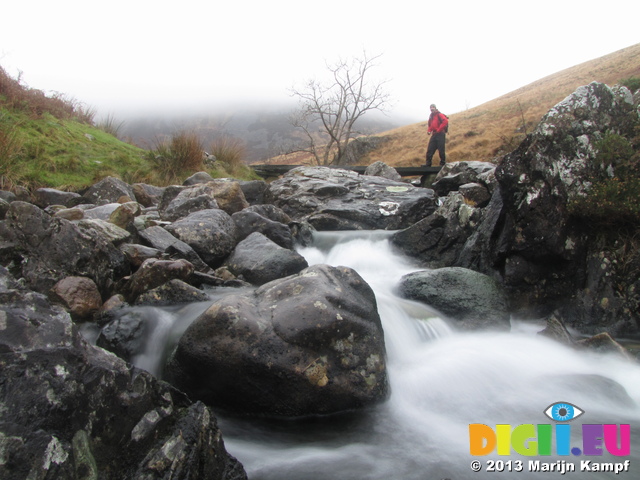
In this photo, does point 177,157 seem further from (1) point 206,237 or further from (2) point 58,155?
(1) point 206,237

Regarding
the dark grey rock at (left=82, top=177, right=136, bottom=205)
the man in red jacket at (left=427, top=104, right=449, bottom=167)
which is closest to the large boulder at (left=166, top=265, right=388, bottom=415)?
the dark grey rock at (left=82, top=177, right=136, bottom=205)

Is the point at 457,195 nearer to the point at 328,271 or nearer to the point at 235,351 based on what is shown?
the point at 328,271

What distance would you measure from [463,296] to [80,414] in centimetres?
489

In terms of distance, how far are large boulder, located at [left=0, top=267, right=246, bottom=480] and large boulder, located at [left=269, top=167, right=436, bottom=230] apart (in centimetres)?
806

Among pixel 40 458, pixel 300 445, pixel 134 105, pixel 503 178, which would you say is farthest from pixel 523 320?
pixel 134 105

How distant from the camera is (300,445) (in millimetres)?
3078

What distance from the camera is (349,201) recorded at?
1127 centimetres

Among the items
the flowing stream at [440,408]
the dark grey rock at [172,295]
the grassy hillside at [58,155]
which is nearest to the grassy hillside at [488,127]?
Result: the grassy hillside at [58,155]

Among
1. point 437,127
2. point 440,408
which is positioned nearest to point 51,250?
point 440,408

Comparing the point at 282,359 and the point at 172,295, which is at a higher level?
the point at 172,295

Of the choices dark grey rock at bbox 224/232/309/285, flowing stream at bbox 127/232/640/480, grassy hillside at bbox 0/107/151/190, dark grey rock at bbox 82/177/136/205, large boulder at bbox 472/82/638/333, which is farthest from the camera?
grassy hillside at bbox 0/107/151/190

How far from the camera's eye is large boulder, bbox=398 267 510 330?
5379mm

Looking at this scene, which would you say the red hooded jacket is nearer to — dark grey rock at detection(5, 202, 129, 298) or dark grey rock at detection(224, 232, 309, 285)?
dark grey rock at detection(224, 232, 309, 285)

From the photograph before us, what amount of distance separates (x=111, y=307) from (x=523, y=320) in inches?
208
